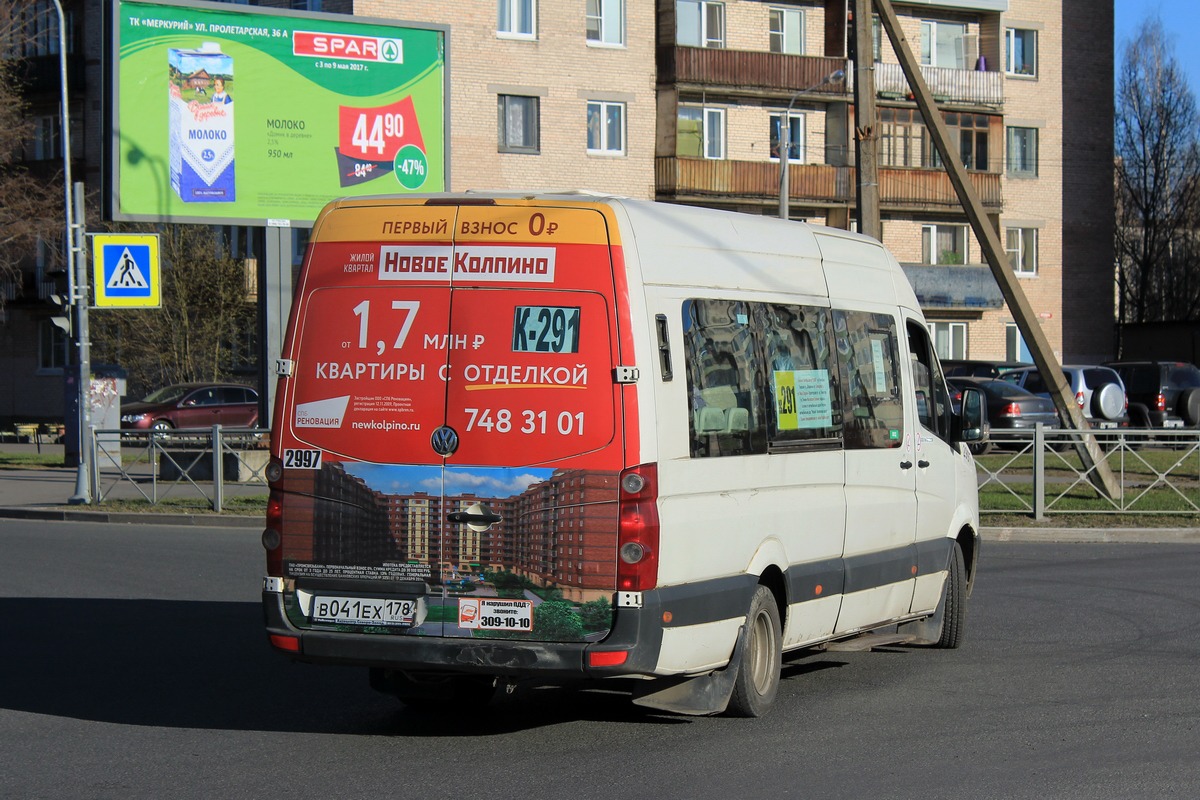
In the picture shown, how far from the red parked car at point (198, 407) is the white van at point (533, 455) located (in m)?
29.1

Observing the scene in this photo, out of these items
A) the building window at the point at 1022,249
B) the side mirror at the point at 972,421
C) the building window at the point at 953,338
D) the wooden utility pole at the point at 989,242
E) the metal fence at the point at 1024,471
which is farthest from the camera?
the building window at the point at 1022,249

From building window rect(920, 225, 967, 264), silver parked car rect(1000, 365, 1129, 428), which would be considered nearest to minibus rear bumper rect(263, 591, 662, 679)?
silver parked car rect(1000, 365, 1129, 428)

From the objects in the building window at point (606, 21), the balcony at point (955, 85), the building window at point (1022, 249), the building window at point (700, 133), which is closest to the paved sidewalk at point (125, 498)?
Answer: the building window at point (606, 21)

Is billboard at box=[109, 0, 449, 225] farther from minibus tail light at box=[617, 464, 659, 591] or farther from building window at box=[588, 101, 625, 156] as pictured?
building window at box=[588, 101, 625, 156]

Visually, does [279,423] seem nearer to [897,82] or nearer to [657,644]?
[657,644]

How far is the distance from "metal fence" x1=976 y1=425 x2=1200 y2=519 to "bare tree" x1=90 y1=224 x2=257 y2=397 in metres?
26.6

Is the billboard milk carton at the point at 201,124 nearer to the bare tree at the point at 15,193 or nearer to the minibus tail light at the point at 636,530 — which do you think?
the bare tree at the point at 15,193

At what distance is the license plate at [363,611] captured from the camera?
664 cm

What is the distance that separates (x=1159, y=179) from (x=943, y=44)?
74.3ft

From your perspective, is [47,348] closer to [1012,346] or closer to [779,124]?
[779,124]

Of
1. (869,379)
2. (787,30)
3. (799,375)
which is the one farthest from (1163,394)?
(799,375)

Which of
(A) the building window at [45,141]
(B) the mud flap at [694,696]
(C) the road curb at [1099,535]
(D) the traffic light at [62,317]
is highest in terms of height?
(A) the building window at [45,141]

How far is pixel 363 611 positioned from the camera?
22.0ft

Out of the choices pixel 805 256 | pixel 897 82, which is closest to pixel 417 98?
pixel 805 256
